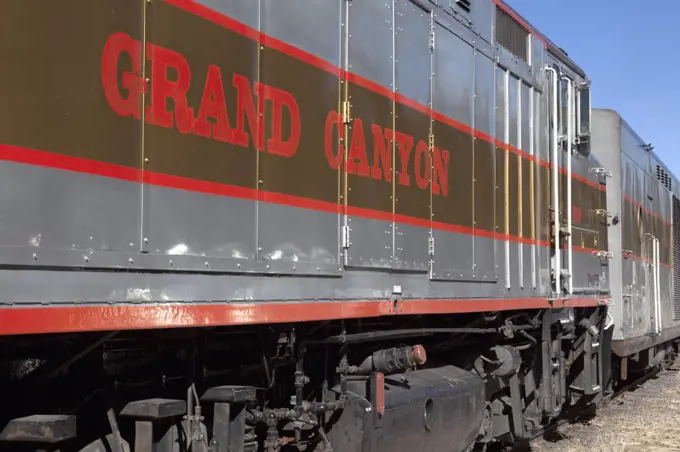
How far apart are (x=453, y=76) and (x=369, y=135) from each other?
148cm

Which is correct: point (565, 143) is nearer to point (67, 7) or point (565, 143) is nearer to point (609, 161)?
point (609, 161)

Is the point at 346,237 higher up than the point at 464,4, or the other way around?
the point at 464,4

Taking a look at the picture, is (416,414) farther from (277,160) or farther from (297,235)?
(277,160)

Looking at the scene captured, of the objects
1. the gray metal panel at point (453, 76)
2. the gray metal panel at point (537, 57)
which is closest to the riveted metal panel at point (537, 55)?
the gray metal panel at point (537, 57)

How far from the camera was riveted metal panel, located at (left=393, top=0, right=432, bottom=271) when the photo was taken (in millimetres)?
4898

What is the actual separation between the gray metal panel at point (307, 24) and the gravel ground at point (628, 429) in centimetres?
557

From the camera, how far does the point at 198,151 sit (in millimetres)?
3189

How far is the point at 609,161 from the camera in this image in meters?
11.0

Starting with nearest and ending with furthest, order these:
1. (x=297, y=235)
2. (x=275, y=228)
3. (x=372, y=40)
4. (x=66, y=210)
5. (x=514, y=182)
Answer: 1. (x=66, y=210)
2. (x=275, y=228)
3. (x=297, y=235)
4. (x=372, y=40)
5. (x=514, y=182)

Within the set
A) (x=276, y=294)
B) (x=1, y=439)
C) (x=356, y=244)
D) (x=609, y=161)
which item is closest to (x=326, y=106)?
(x=356, y=244)

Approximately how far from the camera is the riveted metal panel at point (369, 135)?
4.40m

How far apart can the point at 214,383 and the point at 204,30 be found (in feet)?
5.84

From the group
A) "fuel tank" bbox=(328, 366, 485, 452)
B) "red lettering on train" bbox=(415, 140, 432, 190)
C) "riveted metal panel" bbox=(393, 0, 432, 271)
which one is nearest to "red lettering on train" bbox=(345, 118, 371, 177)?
"riveted metal panel" bbox=(393, 0, 432, 271)

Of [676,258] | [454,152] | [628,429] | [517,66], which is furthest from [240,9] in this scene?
[676,258]
